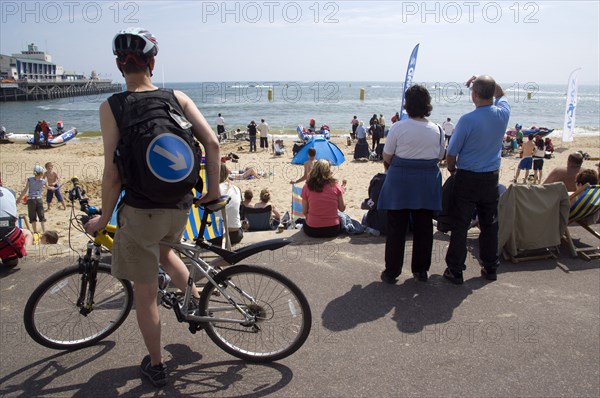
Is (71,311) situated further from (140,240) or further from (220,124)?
(220,124)

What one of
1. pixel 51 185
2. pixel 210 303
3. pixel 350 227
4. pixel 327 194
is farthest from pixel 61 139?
pixel 210 303

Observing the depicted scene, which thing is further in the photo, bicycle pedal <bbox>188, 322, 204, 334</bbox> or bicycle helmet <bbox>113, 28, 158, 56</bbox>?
bicycle pedal <bbox>188, 322, 204, 334</bbox>

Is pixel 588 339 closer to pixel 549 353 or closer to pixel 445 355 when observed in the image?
pixel 549 353

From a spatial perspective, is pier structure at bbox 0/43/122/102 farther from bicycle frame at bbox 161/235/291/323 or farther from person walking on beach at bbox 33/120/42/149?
bicycle frame at bbox 161/235/291/323

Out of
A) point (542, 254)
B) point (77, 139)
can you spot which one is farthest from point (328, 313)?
point (77, 139)

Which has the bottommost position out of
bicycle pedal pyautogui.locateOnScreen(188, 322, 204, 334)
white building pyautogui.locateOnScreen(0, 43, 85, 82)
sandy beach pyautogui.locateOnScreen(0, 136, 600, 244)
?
sandy beach pyautogui.locateOnScreen(0, 136, 600, 244)

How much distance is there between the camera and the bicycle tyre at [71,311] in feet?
10.2

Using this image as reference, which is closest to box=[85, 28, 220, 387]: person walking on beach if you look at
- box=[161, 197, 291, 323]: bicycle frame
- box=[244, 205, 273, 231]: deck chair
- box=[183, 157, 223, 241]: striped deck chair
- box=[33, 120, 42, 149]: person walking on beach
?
box=[161, 197, 291, 323]: bicycle frame

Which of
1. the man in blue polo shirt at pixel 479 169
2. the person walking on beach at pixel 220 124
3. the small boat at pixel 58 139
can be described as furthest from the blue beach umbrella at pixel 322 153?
the small boat at pixel 58 139

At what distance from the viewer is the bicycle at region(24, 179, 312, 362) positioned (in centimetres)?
294

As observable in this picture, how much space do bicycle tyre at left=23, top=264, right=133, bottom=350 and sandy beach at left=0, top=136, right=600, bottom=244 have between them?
19.9 ft

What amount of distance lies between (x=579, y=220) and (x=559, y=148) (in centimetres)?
2269

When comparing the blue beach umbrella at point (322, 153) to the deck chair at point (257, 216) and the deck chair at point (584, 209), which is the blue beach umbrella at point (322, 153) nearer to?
the deck chair at point (257, 216)

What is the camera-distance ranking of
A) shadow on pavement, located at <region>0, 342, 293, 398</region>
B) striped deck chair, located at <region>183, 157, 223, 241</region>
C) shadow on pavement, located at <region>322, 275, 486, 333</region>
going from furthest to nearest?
striped deck chair, located at <region>183, 157, 223, 241</region> → shadow on pavement, located at <region>322, 275, 486, 333</region> → shadow on pavement, located at <region>0, 342, 293, 398</region>
